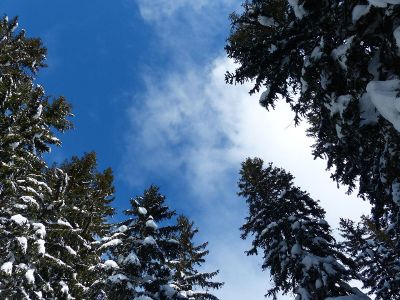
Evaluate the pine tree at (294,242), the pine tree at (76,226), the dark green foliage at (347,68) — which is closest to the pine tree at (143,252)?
the pine tree at (76,226)

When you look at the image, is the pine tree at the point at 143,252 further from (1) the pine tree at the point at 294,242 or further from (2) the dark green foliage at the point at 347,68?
(2) the dark green foliage at the point at 347,68

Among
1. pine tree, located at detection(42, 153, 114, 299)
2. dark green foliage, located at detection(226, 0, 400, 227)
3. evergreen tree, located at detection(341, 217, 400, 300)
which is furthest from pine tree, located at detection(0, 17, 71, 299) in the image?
evergreen tree, located at detection(341, 217, 400, 300)

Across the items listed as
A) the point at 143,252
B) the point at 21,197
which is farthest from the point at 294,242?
the point at 21,197

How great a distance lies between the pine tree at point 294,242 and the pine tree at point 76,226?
6765 mm

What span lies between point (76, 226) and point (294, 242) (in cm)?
886

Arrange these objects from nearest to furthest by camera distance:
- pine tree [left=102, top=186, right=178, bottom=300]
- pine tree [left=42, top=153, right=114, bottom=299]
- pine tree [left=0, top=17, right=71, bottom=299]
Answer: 1. pine tree [left=0, top=17, right=71, bottom=299]
2. pine tree [left=42, top=153, right=114, bottom=299]
3. pine tree [left=102, top=186, right=178, bottom=300]

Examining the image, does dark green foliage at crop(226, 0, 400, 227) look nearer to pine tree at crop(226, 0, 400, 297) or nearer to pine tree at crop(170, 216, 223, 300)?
pine tree at crop(226, 0, 400, 297)

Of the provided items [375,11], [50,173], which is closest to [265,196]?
[50,173]

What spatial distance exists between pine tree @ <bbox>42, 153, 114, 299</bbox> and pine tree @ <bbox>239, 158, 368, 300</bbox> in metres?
6.77

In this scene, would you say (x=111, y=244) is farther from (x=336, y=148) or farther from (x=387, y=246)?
(x=387, y=246)

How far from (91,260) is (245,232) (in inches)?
282

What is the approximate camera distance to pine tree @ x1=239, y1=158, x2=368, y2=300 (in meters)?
13.9

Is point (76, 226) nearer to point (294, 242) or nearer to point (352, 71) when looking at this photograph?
point (294, 242)

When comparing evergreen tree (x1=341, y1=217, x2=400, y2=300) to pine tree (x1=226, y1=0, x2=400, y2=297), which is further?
evergreen tree (x1=341, y1=217, x2=400, y2=300)
